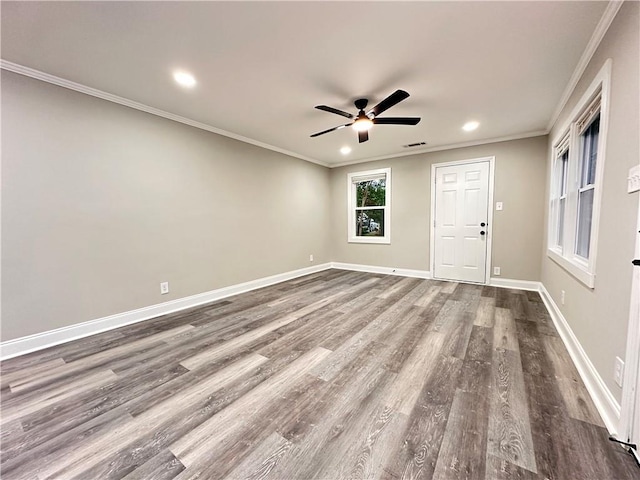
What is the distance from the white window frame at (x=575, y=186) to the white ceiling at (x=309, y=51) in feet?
1.26

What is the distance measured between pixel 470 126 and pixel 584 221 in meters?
1.96

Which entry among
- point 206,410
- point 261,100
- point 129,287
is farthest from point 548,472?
point 129,287

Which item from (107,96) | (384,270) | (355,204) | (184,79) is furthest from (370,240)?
(107,96)

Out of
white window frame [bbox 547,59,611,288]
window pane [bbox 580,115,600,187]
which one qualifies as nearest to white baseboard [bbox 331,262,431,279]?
white window frame [bbox 547,59,611,288]

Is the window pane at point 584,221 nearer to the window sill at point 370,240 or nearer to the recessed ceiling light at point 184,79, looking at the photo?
the window sill at point 370,240

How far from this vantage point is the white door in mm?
4379

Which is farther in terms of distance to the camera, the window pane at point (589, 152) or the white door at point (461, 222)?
the white door at point (461, 222)

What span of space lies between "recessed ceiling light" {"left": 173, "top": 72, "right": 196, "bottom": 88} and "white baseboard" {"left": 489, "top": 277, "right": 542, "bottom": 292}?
5.05 meters

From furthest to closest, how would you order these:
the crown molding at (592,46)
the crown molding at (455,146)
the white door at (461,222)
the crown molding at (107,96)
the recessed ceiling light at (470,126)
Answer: the white door at (461,222) → the crown molding at (455,146) → the recessed ceiling light at (470,126) → the crown molding at (107,96) → the crown molding at (592,46)

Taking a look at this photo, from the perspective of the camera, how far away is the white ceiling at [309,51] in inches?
64.5

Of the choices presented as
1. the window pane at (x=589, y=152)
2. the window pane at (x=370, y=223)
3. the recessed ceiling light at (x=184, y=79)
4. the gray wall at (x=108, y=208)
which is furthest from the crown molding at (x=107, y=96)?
the window pane at (x=589, y=152)

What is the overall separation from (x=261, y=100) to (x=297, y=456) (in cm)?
308

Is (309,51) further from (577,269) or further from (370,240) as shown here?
(370,240)

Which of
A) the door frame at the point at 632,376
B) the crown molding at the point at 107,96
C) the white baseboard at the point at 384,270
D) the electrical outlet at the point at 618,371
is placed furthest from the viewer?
the white baseboard at the point at 384,270
